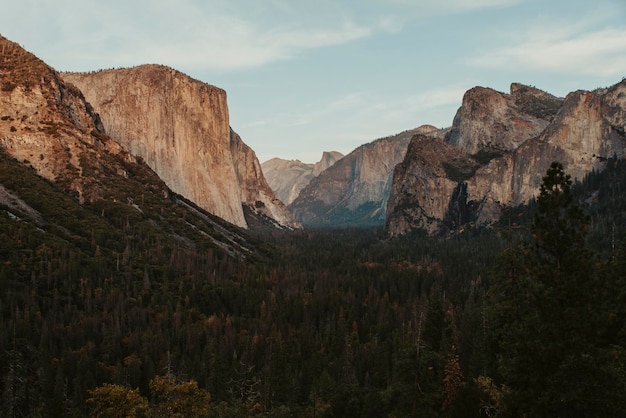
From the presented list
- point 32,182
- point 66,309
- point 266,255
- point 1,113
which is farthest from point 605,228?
point 1,113

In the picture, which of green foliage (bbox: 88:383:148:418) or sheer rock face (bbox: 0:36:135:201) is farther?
sheer rock face (bbox: 0:36:135:201)

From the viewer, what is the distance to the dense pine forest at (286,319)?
23953 millimetres

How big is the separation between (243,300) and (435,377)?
241 feet

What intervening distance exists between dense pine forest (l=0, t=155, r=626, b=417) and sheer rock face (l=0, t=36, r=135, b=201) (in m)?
8.19

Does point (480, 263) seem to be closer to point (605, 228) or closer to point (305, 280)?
point (605, 228)

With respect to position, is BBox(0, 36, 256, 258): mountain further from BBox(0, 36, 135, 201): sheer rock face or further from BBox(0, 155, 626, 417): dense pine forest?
BBox(0, 155, 626, 417): dense pine forest

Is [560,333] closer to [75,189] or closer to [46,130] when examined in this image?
[75,189]

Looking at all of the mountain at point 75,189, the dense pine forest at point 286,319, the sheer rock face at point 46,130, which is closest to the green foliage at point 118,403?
the dense pine forest at point 286,319

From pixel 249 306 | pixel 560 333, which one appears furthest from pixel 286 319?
pixel 560 333

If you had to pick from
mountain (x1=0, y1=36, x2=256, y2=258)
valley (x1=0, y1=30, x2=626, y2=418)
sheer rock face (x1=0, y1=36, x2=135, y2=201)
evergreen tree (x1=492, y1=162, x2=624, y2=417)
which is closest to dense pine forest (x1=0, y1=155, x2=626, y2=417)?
evergreen tree (x1=492, y1=162, x2=624, y2=417)

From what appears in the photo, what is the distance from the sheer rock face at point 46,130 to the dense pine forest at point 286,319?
26.9 ft

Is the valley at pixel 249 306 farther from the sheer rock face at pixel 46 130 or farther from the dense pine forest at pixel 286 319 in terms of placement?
the sheer rock face at pixel 46 130

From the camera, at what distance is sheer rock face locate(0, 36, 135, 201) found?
459ft

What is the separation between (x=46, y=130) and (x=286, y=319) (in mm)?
93731
